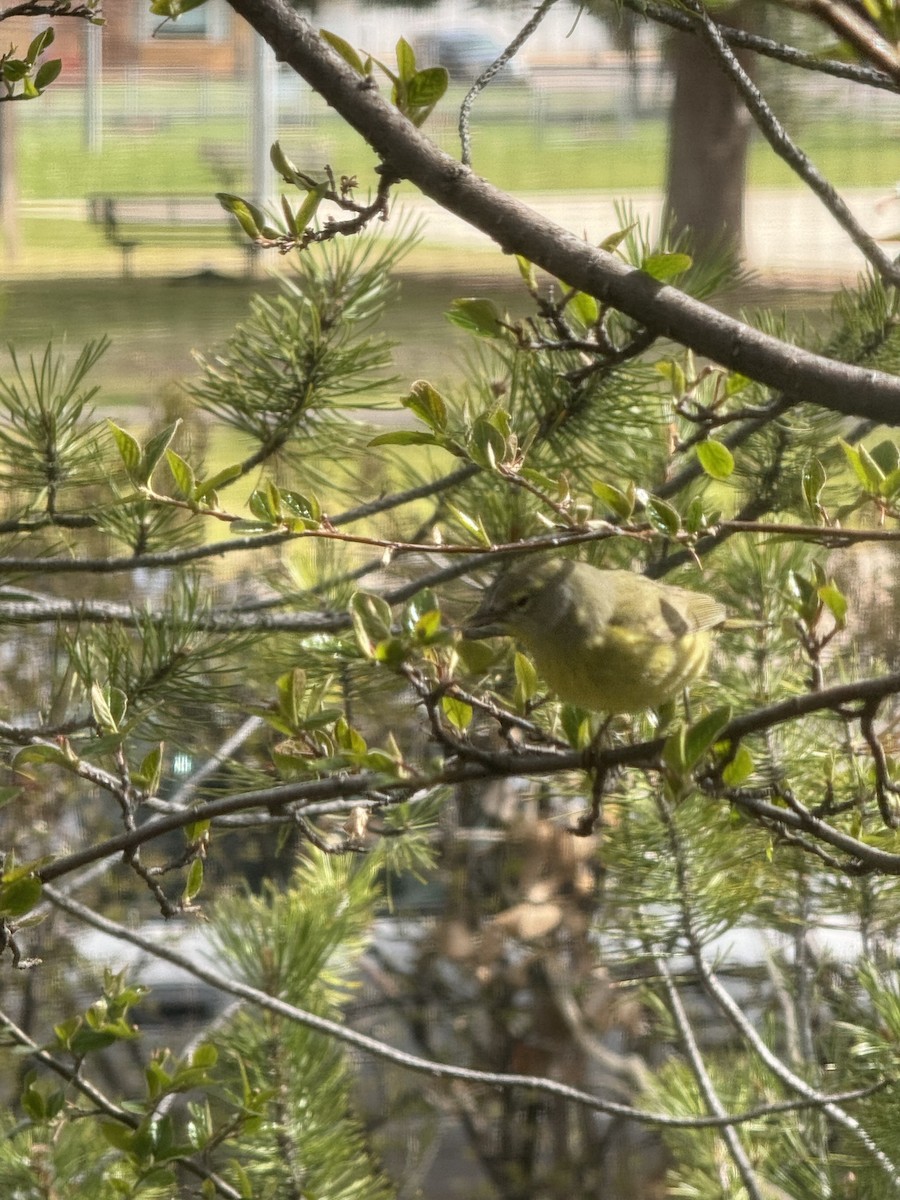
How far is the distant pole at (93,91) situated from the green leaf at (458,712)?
1102 millimetres

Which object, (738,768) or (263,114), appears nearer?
(738,768)

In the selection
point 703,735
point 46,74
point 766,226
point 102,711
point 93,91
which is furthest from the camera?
point 766,226

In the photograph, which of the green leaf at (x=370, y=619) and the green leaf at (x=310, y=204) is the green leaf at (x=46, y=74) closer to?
the green leaf at (x=310, y=204)

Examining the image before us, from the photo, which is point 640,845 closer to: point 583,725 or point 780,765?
point 780,765

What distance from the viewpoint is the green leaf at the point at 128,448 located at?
0.41 meters

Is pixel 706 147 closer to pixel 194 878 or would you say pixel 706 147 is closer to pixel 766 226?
pixel 766 226

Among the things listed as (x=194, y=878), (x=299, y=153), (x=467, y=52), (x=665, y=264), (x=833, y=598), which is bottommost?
(x=194, y=878)

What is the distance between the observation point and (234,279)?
4.59 ft

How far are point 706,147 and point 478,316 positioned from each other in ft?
3.38

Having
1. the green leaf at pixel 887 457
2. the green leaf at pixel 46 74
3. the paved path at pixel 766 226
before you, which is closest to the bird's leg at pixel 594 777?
the green leaf at pixel 887 457

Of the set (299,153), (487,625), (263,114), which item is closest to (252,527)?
(487,625)

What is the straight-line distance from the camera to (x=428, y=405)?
0.40 metres

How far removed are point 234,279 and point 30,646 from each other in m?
0.49

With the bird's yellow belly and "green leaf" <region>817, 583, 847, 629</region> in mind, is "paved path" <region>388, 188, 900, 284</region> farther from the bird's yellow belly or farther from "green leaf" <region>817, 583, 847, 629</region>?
"green leaf" <region>817, 583, 847, 629</region>
